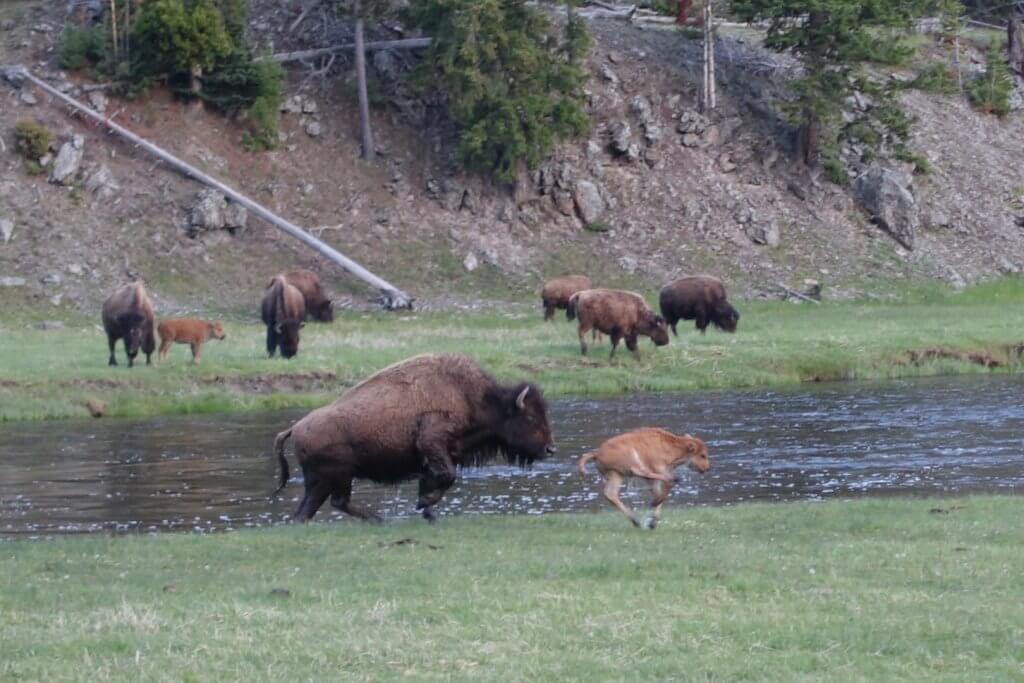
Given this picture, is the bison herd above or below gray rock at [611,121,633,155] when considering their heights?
below

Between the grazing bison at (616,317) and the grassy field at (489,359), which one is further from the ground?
A: the grazing bison at (616,317)

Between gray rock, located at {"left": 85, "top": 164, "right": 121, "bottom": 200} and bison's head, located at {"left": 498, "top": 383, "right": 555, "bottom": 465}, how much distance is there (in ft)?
99.4

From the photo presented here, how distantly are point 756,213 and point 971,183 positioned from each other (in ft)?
28.6

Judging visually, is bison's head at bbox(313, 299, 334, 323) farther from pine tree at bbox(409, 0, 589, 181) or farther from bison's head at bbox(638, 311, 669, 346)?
bison's head at bbox(638, 311, 669, 346)

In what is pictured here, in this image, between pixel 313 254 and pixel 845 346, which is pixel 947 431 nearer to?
pixel 845 346

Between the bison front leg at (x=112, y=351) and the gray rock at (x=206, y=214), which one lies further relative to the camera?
the gray rock at (x=206, y=214)

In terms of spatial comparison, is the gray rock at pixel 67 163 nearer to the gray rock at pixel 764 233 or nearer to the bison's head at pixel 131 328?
the bison's head at pixel 131 328

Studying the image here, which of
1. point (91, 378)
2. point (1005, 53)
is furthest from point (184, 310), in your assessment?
point (1005, 53)

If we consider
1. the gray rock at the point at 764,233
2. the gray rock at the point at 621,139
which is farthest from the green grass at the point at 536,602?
the gray rock at the point at 621,139

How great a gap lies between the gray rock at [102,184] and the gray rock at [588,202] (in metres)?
13.0

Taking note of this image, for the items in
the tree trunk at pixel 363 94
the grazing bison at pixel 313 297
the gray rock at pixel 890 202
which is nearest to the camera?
the grazing bison at pixel 313 297

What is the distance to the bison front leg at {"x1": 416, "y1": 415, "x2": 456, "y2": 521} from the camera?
13258 mm

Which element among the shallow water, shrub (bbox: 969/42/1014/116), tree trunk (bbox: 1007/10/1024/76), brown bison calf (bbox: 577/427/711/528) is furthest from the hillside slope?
brown bison calf (bbox: 577/427/711/528)

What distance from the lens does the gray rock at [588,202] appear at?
45469 millimetres
